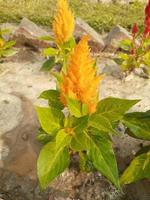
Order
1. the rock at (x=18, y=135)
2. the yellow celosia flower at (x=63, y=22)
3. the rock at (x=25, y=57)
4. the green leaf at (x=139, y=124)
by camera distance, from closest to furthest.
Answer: the green leaf at (x=139, y=124)
the rock at (x=18, y=135)
the yellow celosia flower at (x=63, y=22)
the rock at (x=25, y=57)

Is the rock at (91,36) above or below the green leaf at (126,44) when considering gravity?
below

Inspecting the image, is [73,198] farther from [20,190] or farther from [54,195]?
[20,190]

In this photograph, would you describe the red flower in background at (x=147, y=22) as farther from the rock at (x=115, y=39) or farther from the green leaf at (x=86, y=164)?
the green leaf at (x=86, y=164)

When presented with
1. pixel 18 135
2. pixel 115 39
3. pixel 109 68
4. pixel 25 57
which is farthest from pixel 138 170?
pixel 115 39

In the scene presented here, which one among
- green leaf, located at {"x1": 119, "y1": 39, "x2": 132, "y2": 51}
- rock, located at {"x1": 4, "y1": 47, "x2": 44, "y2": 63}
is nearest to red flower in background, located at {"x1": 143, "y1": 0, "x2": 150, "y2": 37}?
green leaf, located at {"x1": 119, "y1": 39, "x2": 132, "y2": 51}

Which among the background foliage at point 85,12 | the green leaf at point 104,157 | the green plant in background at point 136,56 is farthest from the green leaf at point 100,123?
the background foliage at point 85,12

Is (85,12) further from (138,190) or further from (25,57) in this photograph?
(138,190)

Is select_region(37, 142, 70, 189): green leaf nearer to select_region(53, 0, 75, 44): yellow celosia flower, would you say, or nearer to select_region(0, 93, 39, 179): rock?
select_region(0, 93, 39, 179): rock

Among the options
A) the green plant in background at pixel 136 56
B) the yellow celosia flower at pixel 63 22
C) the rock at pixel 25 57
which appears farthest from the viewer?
the rock at pixel 25 57
